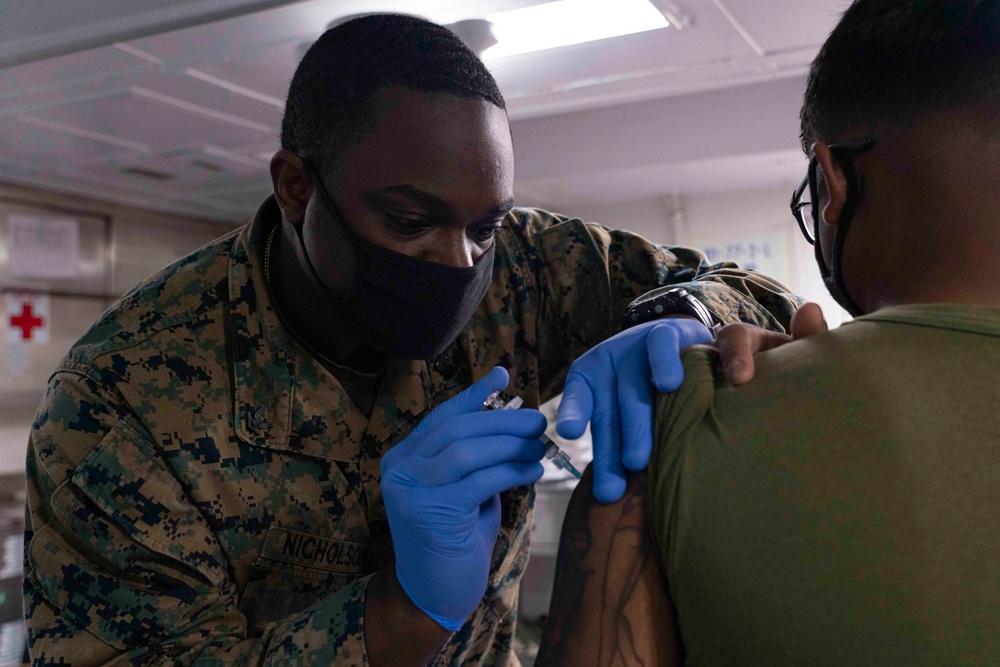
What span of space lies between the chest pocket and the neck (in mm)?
334

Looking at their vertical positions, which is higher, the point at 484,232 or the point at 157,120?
the point at 484,232

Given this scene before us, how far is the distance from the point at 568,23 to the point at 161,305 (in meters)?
1.86

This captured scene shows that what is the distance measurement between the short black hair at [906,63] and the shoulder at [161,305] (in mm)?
1039

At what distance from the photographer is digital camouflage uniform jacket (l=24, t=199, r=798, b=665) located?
4.03 ft

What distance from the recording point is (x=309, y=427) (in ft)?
4.75

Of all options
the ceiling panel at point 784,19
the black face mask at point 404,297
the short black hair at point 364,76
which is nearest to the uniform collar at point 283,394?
the black face mask at point 404,297

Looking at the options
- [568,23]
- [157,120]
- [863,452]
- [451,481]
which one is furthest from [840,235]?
[157,120]

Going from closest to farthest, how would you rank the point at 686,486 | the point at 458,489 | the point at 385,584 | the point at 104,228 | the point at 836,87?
1. the point at 686,486
2. the point at 836,87
3. the point at 458,489
4. the point at 385,584
5. the point at 104,228

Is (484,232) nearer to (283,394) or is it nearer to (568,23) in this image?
(283,394)

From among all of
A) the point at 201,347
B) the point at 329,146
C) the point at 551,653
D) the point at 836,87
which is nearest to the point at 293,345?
the point at 201,347

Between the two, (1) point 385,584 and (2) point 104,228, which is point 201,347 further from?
(2) point 104,228

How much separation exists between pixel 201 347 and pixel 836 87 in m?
1.06

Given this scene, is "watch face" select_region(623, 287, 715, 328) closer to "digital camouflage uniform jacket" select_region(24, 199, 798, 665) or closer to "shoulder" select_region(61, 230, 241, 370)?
"digital camouflage uniform jacket" select_region(24, 199, 798, 665)

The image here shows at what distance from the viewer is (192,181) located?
4809mm
